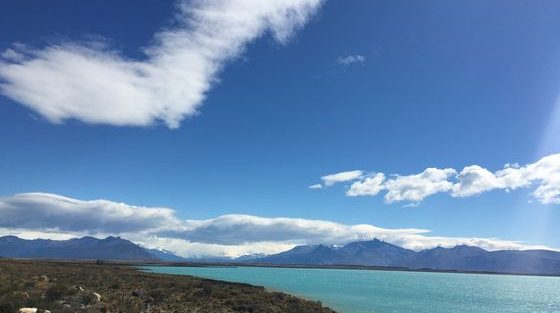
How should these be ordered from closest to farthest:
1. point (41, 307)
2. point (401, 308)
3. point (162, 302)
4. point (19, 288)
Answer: point (41, 307), point (19, 288), point (162, 302), point (401, 308)

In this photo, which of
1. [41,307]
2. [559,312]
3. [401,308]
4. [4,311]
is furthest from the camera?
[559,312]

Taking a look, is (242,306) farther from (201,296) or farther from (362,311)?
(362,311)

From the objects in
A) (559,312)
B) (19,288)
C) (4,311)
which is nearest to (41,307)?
(4,311)

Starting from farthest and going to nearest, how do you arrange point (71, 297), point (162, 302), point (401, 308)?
point (401, 308), point (162, 302), point (71, 297)

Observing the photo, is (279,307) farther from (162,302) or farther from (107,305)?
(107,305)

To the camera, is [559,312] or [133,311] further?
[559,312]

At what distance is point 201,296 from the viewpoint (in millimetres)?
45312

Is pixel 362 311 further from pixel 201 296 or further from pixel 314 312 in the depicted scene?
pixel 201 296

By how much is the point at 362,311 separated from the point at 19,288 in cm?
3702

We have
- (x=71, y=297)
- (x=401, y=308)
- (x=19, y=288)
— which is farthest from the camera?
(x=401, y=308)

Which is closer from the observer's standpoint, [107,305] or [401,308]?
[107,305]

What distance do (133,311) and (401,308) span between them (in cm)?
4380

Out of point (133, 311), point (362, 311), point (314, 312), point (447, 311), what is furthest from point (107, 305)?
point (447, 311)

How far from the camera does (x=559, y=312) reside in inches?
2968
